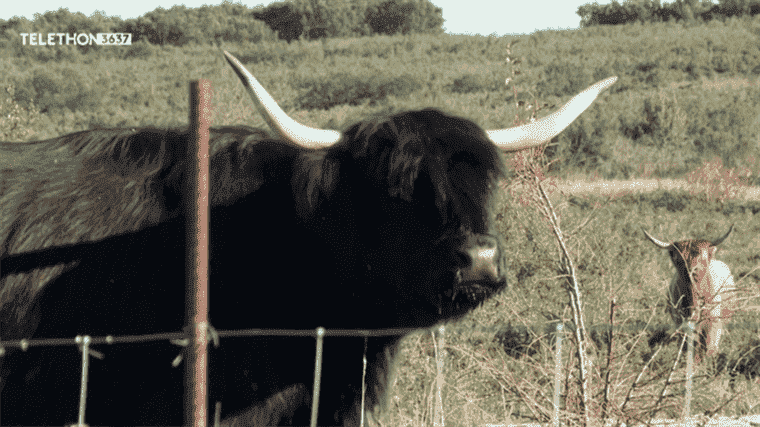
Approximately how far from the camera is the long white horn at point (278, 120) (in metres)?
2.86

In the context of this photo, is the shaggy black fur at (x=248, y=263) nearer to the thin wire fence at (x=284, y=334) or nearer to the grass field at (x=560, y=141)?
the thin wire fence at (x=284, y=334)

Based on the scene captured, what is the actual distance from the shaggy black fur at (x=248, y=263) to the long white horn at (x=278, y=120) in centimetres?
11

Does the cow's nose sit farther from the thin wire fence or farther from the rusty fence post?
the rusty fence post

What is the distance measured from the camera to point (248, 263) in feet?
11.3

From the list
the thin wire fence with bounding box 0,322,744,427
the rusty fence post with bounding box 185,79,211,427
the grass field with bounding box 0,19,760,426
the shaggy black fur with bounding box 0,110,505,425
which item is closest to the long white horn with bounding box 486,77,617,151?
the shaggy black fur with bounding box 0,110,505,425

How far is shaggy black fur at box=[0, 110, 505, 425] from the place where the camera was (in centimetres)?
333

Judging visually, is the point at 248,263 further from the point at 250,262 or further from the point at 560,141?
the point at 560,141

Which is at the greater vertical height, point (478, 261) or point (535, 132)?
point (535, 132)

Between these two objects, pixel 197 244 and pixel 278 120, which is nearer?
pixel 197 244

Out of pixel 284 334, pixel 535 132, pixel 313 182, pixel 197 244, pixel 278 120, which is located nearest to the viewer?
pixel 197 244

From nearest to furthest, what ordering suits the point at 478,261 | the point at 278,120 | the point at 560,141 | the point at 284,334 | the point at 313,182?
the point at 478,261 < the point at 278,120 < the point at 284,334 < the point at 313,182 < the point at 560,141

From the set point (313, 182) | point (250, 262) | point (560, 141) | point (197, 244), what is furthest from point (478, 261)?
point (560, 141)

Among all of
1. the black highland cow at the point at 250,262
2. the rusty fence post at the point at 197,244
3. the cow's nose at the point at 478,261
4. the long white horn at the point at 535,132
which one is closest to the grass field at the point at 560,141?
the long white horn at the point at 535,132

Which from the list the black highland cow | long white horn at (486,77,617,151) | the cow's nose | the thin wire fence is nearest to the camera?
the thin wire fence
